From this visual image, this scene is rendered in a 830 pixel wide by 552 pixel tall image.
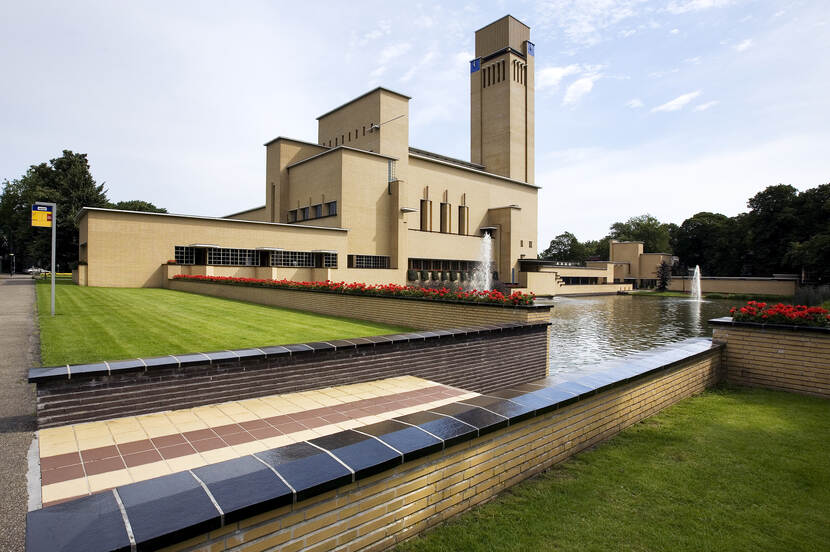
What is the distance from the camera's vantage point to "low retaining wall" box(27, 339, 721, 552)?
6.92 feet

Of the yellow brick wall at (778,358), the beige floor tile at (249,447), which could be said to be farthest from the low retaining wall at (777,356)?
the beige floor tile at (249,447)

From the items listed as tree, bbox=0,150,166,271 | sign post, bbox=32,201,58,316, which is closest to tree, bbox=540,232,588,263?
tree, bbox=0,150,166,271

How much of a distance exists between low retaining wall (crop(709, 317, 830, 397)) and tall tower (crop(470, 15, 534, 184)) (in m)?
53.7

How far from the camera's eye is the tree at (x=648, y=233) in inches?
3812

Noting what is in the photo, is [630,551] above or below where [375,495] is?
below

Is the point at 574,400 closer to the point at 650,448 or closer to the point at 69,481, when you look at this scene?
the point at 650,448

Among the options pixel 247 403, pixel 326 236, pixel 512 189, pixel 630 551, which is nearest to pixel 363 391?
pixel 247 403

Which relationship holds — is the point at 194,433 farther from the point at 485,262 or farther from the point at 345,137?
the point at 485,262

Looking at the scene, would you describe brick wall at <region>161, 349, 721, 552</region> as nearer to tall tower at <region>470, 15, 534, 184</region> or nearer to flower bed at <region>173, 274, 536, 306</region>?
flower bed at <region>173, 274, 536, 306</region>

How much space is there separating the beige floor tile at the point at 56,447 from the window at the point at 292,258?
94.6ft

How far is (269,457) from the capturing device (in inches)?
114

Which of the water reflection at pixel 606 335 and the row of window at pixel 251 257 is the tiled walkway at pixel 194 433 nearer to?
the water reflection at pixel 606 335

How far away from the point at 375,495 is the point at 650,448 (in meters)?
3.53

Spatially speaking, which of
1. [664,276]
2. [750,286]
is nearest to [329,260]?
[664,276]
